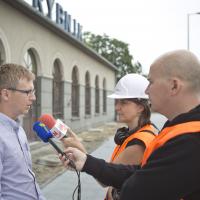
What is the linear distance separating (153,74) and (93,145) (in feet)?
44.1

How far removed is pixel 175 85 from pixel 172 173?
41 cm

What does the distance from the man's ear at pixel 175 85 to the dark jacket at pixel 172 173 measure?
128mm

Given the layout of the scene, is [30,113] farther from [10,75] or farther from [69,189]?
Answer: [10,75]

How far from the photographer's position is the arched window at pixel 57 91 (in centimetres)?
1634

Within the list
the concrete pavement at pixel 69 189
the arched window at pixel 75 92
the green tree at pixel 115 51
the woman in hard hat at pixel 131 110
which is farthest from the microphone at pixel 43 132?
the green tree at pixel 115 51

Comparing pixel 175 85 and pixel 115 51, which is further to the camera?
pixel 115 51

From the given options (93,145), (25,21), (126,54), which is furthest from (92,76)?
(126,54)

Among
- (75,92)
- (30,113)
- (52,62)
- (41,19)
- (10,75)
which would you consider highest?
(41,19)

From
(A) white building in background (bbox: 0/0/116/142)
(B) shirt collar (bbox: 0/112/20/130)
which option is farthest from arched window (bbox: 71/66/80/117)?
(B) shirt collar (bbox: 0/112/20/130)

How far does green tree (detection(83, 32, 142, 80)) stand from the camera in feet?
154

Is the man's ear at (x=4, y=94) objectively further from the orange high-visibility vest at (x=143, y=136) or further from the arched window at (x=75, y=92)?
the arched window at (x=75, y=92)

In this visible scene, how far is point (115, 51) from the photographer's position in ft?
158

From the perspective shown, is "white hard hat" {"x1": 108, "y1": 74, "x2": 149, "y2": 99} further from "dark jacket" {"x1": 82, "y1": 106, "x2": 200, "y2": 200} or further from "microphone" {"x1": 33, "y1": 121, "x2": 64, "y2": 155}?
"dark jacket" {"x1": 82, "y1": 106, "x2": 200, "y2": 200}

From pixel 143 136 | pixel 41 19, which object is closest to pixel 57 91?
pixel 41 19
